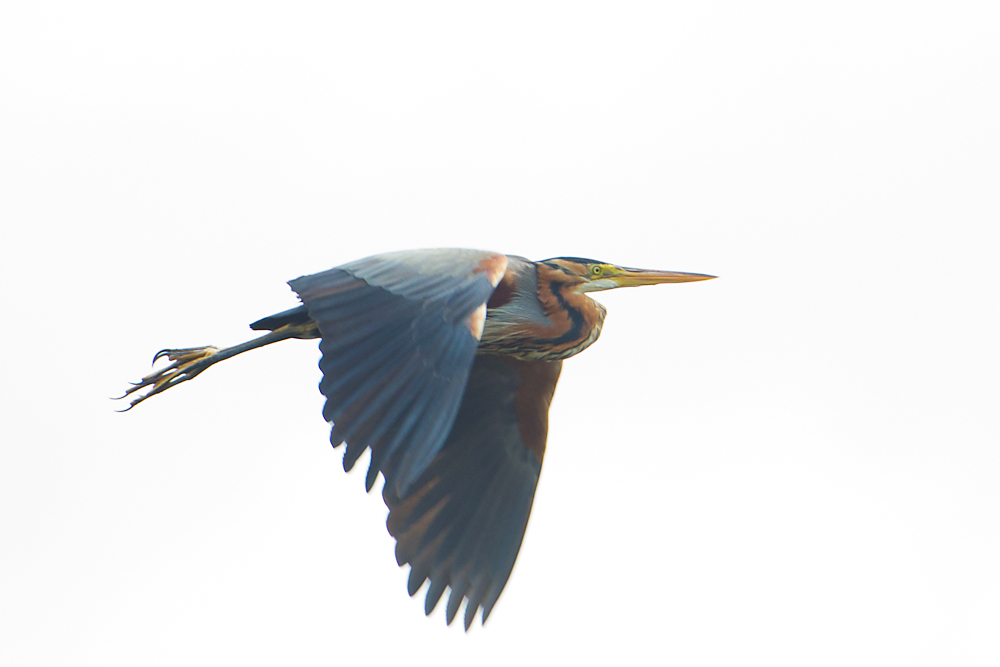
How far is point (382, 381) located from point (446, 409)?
356mm

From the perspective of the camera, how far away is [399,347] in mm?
5609

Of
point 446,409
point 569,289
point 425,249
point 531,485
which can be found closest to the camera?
point 446,409

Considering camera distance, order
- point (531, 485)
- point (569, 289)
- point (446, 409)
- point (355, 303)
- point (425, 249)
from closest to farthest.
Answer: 1. point (446, 409)
2. point (355, 303)
3. point (425, 249)
4. point (569, 289)
5. point (531, 485)

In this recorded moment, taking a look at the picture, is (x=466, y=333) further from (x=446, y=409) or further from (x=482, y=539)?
(x=482, y=539)

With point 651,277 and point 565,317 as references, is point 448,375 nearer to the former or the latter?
point 565,317

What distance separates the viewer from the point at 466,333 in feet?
18.2

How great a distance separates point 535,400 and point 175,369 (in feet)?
6.99

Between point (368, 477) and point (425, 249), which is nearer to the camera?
point (368, 477)

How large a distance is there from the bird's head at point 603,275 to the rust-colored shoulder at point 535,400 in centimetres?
70

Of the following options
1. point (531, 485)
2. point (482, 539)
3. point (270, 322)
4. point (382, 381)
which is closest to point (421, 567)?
point (482, 539)

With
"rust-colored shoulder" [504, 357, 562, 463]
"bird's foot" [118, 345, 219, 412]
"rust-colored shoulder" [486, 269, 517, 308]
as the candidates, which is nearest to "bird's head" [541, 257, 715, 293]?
"rust-colored shoulder" [486, 269, 517, 308]

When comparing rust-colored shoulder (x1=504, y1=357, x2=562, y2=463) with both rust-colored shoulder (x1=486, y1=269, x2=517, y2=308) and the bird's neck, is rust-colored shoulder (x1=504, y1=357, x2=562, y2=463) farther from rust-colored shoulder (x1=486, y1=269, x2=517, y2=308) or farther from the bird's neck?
rust-colored shoulder (x1=486, y1=269, x2=517, y2=308)

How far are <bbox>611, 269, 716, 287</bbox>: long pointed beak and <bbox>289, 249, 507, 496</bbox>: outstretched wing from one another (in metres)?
1.37

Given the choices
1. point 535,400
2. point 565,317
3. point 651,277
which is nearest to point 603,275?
point 651,277
